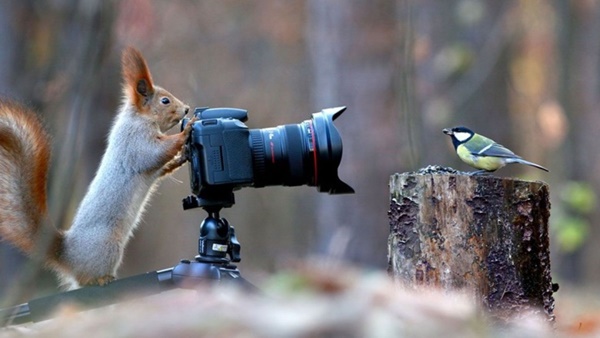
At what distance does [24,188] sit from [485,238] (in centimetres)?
168

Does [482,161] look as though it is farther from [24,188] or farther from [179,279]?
[24,188]

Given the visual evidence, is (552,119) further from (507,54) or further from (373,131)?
(373,131)

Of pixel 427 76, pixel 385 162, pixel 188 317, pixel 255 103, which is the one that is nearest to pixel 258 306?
pixel 188 317

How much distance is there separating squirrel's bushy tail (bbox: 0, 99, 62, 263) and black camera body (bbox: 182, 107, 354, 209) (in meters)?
0.57

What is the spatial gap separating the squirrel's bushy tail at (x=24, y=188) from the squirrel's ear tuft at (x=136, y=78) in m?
0.39

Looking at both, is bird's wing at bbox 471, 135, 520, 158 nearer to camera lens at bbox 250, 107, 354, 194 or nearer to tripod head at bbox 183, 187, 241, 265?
camera lens at bbox 250, 107, 354, 194

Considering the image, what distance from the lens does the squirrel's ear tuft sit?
3.65 meters

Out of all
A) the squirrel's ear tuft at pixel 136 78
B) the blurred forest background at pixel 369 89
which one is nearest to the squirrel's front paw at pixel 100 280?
the blurred forest background at pixel 369 89

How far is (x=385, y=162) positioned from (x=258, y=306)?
17.3 ft

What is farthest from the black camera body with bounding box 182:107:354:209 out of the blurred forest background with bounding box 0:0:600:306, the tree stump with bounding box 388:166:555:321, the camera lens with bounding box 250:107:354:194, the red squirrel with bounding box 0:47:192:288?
the blurred forest background with bounding box 0:0:600:306

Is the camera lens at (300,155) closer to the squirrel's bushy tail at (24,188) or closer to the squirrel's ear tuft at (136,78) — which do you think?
the squirrel's ear tuft at (136,78)

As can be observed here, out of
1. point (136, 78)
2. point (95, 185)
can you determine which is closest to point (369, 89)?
point (136, 78)

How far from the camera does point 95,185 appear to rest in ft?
12.3

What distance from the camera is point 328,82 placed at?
7395 millimetres
